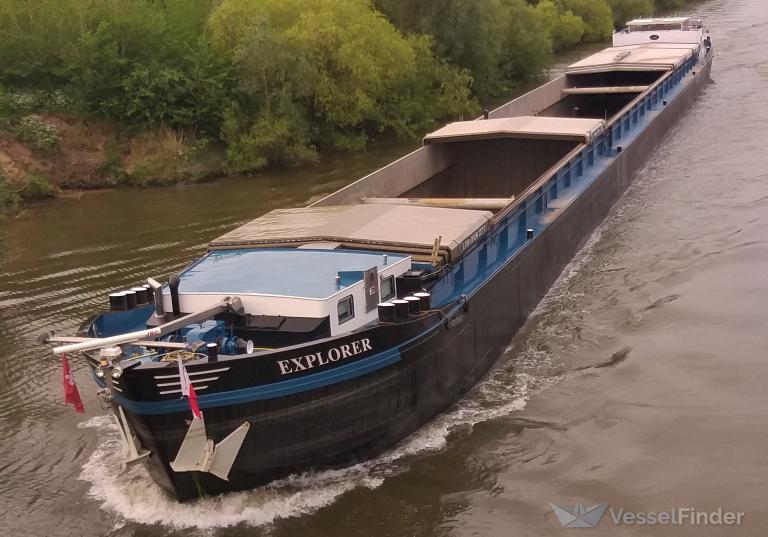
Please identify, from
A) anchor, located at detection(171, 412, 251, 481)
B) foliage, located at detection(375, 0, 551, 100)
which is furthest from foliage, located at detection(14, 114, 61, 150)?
anchor, located at detection(171, 412, 251, 481)

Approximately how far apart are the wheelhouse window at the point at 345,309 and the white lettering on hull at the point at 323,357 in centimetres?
51

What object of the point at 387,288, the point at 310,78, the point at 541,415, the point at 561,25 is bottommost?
the point at 541,415

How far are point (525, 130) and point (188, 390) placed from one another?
468 inches

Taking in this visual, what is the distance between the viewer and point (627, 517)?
927 cm

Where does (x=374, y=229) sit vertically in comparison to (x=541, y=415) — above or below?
above

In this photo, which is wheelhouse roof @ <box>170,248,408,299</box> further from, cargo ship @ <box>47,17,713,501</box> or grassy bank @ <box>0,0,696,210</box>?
grassy bank @ <box>0,0,696,210</box>

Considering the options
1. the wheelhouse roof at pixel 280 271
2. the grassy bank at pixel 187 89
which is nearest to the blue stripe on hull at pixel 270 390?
the wheelhouse roof at pixel 280 271

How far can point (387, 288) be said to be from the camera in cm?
1081

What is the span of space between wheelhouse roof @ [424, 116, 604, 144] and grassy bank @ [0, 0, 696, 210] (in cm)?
765

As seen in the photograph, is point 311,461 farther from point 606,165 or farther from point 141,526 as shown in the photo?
point 606,165

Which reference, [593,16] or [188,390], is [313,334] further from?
[593,16]

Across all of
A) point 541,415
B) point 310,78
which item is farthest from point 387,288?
point 310,78

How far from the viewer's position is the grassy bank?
25156mm

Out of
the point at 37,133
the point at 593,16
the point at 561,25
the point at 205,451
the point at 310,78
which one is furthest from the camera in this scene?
the point at 593,16
